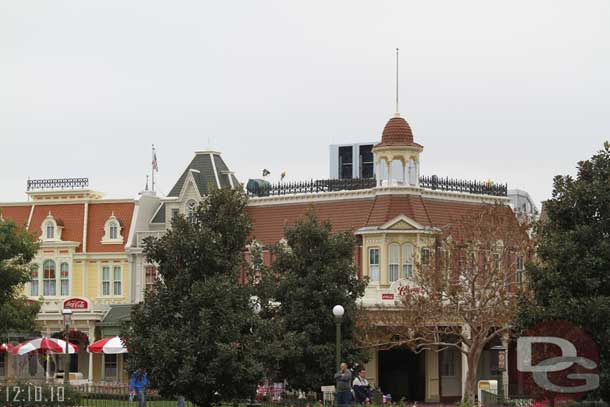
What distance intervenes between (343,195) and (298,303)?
1574 centimetres

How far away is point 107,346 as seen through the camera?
67.0 m

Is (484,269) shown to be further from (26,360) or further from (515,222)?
(26,360)

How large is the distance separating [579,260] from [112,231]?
4072cm

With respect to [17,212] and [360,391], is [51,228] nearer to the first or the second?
[17,212]

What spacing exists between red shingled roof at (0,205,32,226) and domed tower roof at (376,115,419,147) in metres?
20.0

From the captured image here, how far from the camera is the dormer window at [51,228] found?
7500 cm

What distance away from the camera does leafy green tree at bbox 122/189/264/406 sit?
135ft

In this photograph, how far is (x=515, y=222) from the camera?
57406 mm

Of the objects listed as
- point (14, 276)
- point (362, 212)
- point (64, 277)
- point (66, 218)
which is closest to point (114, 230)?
point (66, 218)

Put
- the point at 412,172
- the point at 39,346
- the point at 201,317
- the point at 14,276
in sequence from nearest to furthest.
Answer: the point at 201,317, the point at 39,346, the point at 14,276, the point at 412,172

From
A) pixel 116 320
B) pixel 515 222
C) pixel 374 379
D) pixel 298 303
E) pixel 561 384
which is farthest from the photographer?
pixel 116 320

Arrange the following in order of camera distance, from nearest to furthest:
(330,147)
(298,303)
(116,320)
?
(298,303)
(116,320)
(330,147)

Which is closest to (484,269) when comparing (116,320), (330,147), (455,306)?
(455,306)
